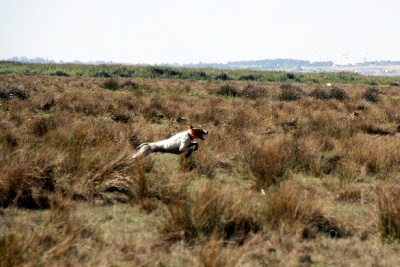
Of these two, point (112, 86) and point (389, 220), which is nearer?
point (389, 220)

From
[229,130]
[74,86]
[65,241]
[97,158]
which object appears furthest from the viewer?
[74,86]

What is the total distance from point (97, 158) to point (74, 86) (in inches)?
827

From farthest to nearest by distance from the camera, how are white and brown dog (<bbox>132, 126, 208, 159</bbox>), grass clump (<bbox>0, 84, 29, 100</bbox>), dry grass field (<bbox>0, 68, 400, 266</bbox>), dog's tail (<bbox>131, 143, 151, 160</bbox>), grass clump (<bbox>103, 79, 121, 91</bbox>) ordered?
1. grass clump (<bbox>103, 79, 121, 91</bbox>)
2. grass clump (<bbox>0, 84, 29, 100</bbox>)
3. white and brown dog (<bbox>132, 126, 208, 159</bbox>)
4. dog's tail (<bbox>131, 143, 151, 160</bbox>)
5. dry grass field (<bbox>0, 68, 400, 266</bbox>)

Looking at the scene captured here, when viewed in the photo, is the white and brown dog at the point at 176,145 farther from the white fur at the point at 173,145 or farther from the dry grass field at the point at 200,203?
the dry grass field at the point at 200,203

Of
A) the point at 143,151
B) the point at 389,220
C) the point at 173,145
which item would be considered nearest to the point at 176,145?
the point at 173,145

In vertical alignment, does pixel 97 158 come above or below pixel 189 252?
above

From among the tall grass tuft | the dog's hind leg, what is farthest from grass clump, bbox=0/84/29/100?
the tall grass tuft

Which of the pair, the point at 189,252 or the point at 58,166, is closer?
the point at 189,252

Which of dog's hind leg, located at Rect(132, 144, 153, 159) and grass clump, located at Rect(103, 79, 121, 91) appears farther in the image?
grass clump, located at Rect(103, 79, 121, 91)

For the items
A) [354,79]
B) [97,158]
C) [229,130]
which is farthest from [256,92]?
[354,79]

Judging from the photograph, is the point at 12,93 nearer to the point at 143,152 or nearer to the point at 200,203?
the point at 143,152

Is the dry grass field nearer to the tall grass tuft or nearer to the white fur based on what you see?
the tall grass tuft

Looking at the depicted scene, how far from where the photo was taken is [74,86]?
2594 centimetres

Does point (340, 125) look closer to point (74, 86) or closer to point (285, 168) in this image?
point (285, 168)
